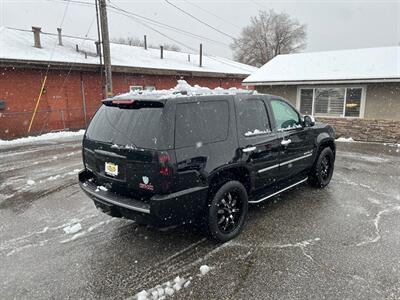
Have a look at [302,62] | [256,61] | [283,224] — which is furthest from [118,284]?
[256,61]

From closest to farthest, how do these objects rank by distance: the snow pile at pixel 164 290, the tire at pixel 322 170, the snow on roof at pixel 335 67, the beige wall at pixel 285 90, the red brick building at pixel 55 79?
the snow pile at pixel 164 290
the tire at pixel 322 170
the snow on roof at pixel 335 67
the beige wall at pixel 285 90
the red brick building at pixel 55 79

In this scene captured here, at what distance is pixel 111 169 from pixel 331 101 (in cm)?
1159

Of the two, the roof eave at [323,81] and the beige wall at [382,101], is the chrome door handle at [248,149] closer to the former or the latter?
the roof eave at [323,81]

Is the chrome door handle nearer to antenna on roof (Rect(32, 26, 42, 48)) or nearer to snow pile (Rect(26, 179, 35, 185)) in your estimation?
snow pile (Rect(26, 179, 35, 185))

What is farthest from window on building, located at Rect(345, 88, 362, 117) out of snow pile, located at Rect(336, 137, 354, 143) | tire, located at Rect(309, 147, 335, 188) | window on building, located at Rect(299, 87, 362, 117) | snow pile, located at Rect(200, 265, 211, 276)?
snow pile, located at Rect(200, 265, 211, 276)

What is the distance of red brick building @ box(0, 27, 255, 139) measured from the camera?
45.5 feet

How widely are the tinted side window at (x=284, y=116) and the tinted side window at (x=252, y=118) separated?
31 cm

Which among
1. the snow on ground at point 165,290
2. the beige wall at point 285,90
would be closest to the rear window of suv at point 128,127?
the snow on ground at point 165,290

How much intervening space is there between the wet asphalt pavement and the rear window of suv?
136 centimetres

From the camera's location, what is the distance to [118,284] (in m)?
3.08

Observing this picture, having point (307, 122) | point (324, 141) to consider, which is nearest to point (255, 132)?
point (307, 122)

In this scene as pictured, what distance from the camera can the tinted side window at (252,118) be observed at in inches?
162

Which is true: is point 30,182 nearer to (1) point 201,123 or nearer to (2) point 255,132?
(1) point 201,123

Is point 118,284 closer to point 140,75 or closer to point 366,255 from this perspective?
point 366,255
